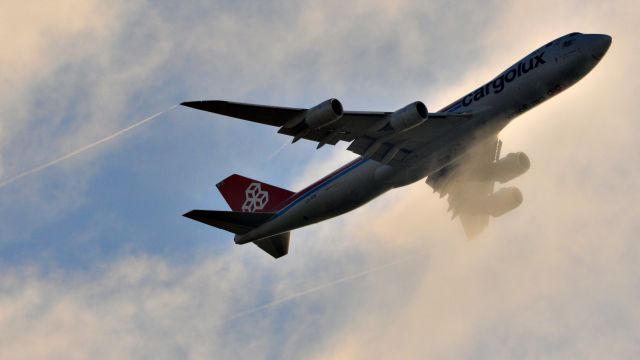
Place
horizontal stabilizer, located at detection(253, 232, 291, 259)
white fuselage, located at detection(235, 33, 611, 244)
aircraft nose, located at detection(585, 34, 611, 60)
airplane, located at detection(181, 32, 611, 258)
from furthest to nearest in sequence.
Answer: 1. horizontal stabilizer, located at detection(253, 232, 291, 259)
2. white fuselage, located at detection(235, 33, 611, 244)
3. aircraft nose, located at detection(585, 34, 611, 60)
4. airplane, located at detection(181, 32, 611, 258)

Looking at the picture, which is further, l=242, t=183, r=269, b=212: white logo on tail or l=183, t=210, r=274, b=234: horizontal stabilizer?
l=242, t=183, r=269, b=212: white logo on tail

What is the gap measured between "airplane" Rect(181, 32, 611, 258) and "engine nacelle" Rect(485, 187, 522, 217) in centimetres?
193

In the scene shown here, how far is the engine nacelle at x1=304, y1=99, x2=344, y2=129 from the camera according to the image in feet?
135

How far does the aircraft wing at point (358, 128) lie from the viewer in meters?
41.3

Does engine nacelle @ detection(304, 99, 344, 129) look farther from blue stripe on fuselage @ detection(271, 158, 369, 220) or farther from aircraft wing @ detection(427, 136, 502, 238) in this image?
aircraft wing @ detection(427, 136, 502, 238)

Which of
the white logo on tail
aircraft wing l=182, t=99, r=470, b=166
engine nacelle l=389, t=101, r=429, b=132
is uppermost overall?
the white logo on tail

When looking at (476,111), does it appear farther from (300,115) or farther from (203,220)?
(203,220)

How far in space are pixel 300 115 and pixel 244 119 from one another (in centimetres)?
276

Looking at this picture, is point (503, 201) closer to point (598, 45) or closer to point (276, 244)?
point (276, 244)

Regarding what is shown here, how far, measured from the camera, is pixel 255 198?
5625 centimetres

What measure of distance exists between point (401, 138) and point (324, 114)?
22.9 ft

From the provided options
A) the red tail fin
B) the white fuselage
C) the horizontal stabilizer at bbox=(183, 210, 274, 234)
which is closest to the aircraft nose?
the white fuselage

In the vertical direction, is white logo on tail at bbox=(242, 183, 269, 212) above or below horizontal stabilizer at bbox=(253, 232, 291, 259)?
above

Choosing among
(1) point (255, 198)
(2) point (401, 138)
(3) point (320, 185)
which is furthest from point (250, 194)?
(2) point (401, 138)
